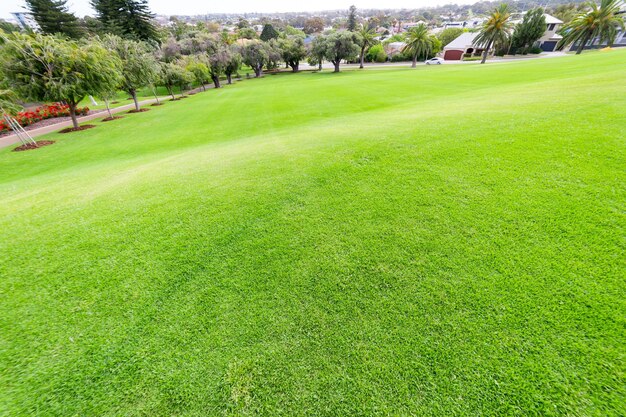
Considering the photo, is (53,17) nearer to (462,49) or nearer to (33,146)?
(33,146)

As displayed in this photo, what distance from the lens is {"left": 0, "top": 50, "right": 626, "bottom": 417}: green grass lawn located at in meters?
2.35

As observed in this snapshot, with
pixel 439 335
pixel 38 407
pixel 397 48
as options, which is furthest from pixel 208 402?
pixel 397 48

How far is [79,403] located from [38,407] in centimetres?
34

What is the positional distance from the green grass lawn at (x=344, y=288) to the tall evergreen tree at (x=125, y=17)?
191 ft

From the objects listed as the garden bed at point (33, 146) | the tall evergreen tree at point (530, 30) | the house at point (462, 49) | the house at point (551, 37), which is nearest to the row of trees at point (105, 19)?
the garden bed at point (33, 146)

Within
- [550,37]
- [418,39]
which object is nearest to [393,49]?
[418,39]

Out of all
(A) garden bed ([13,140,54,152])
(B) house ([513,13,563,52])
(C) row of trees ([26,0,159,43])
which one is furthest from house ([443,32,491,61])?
(A) garden bed ([13,140,54,152])

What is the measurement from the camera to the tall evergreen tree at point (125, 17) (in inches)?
1788

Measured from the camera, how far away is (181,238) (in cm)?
419

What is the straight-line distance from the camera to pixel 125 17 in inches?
1818

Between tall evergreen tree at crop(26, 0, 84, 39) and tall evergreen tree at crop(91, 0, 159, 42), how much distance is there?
4915 mm

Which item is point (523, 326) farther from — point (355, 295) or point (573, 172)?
point (573, 172)

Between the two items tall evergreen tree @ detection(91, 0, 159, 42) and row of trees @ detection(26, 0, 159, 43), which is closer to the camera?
row of trees @ detection(26, 0, 159, 43)

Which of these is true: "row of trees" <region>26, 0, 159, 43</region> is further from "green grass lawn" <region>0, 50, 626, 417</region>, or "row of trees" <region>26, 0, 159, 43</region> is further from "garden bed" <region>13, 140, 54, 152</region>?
"green grass lawn" <region>0, 50, 626, 417</region>
